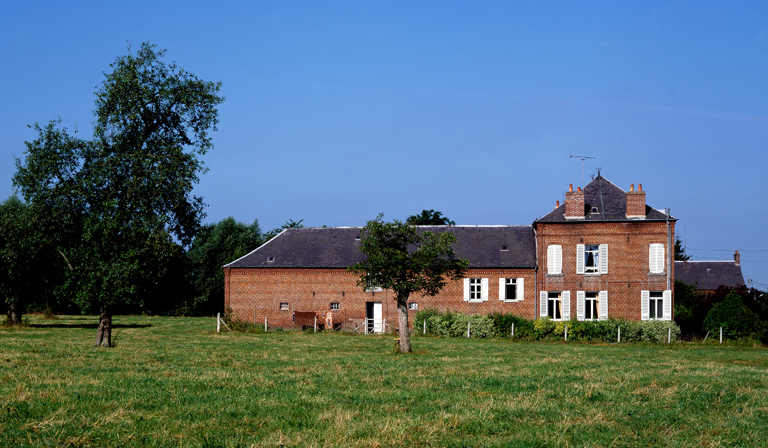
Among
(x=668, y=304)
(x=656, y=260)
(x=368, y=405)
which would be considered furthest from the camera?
(x=656, y=260)

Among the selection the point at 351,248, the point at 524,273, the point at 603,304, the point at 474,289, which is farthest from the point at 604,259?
the point at 351,248

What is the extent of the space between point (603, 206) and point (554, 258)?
435 centimetres

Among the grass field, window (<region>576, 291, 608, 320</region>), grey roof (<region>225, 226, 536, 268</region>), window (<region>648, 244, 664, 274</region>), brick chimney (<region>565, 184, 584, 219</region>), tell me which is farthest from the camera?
grey roof (<region>225, 226, 536, 268</region>)

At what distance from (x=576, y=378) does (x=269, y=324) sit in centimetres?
3141

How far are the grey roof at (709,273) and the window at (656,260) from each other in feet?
77.3

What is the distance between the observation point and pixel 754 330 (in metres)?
36.3

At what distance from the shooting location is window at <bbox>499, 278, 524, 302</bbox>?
42312mm

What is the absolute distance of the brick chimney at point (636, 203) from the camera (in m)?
A: 41.1

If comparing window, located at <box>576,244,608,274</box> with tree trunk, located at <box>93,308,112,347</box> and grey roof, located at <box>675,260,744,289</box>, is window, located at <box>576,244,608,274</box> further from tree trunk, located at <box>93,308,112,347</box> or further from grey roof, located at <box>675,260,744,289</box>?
tree trunk, located at <box>93,308,112,347</box>

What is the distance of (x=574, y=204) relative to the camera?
4181 cm

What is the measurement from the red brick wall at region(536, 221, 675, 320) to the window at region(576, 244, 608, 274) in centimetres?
22

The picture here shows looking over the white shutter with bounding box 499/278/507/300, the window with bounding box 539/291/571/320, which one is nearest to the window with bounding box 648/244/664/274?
the window with bounding box 539/291/571/320

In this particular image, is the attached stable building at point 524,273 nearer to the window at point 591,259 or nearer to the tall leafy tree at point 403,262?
the window at point 591,259

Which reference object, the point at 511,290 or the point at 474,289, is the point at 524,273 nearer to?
the point at 511,290
